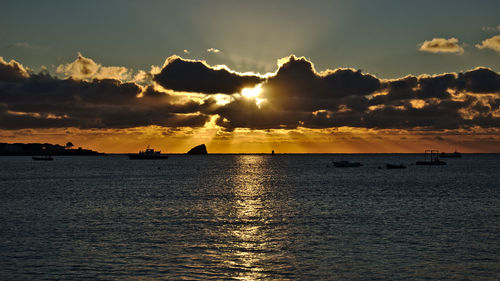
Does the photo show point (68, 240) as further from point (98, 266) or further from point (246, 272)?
point (246, 272)

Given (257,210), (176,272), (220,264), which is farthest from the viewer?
(257,210)

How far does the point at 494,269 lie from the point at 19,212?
200 ft

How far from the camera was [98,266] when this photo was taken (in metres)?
33.7

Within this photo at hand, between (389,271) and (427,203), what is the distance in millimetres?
50521

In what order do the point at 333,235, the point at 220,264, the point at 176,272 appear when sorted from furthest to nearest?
the point at 333,235 < the point at 220,264 < the point at 176,272

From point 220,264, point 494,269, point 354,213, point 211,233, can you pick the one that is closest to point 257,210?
point 354,213

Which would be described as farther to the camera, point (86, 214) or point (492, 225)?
point (86, 214)

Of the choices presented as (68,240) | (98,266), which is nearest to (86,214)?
(68,240)

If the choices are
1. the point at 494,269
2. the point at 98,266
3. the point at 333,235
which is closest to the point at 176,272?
the point at 98,266

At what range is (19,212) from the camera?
66125 millimetres

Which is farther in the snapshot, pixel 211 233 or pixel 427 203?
pixel 427 203

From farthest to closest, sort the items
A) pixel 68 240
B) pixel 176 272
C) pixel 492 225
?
pixel 492 225, pixel 68 240, pixel 176 272

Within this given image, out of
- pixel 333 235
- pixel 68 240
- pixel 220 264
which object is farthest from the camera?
pixel 333 235

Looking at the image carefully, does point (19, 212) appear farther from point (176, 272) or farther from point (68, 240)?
point (176, 272)
